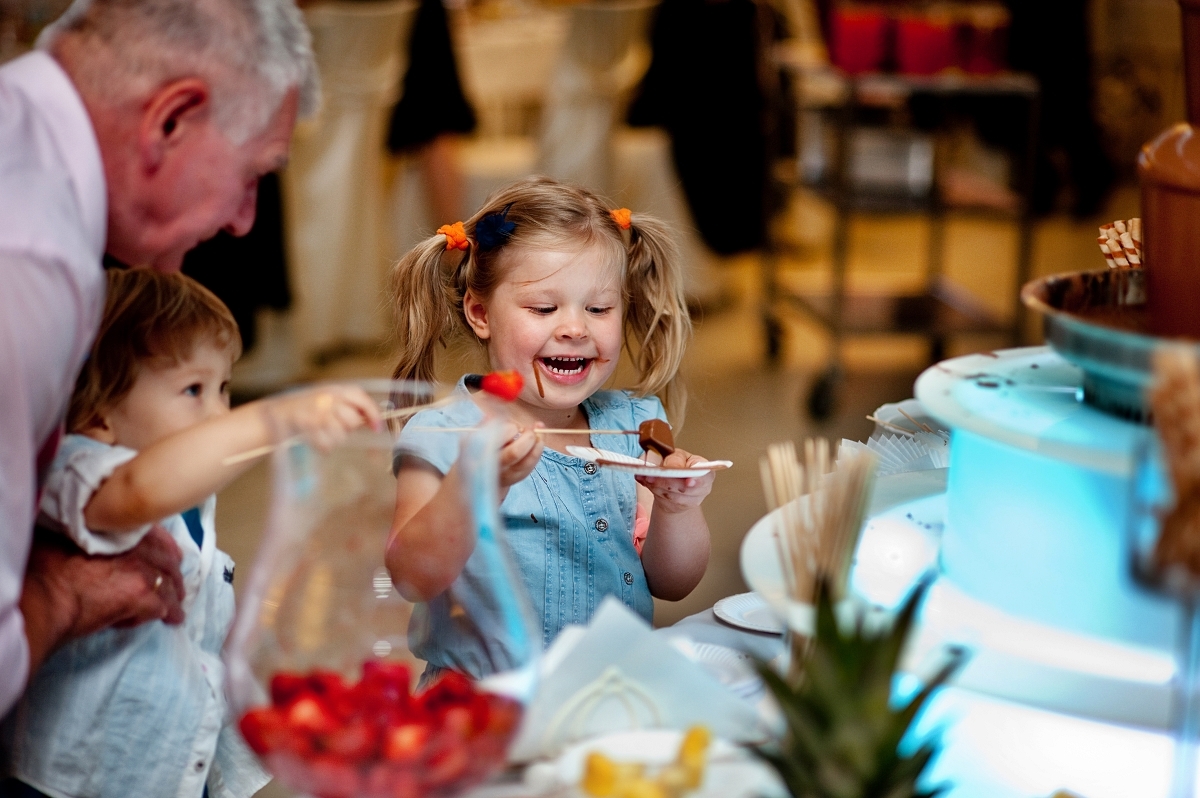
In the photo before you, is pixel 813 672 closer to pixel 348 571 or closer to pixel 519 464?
pixel 348 571

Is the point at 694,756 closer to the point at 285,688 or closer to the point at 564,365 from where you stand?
the point at 285,688

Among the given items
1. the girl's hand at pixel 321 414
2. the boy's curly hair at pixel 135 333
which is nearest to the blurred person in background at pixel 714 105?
the boy's curly hair at pixel 135 333

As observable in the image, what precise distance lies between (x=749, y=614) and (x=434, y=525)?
1.63 feet

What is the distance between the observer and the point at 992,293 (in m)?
6.18

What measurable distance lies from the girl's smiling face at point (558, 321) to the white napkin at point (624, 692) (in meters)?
0.59

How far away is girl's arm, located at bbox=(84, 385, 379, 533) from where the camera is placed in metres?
1.04

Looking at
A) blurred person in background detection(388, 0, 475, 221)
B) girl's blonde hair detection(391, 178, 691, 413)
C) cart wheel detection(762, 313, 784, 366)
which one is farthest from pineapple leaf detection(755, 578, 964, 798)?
cart wheel detection(762, 313, 784, 366)

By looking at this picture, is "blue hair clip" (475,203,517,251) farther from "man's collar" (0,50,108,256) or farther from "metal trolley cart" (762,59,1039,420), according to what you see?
"metal trolley cart" (762,59,1039,420)

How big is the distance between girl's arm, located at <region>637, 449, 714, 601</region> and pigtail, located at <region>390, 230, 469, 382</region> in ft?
1.15

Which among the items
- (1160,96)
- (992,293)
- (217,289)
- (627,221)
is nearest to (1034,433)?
(627,221)

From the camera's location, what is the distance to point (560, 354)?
67.4 inches

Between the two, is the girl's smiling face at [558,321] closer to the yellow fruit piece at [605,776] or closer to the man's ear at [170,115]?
the man's ear at [170,115]

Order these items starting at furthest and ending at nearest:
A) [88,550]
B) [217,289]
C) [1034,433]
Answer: [217,289] < [88,550] < [1034,433]

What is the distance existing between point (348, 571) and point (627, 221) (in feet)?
2.64
